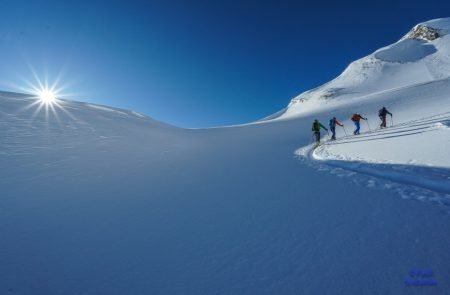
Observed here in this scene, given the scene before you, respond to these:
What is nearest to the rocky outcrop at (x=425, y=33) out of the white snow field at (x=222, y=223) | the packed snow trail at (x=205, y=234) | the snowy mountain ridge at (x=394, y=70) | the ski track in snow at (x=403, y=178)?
the snowy mountain ridge at (x=394, y=70)

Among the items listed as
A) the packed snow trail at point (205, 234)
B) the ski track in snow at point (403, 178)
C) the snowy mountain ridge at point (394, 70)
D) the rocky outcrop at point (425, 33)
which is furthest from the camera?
the rocky outcrop at point (425, 33)

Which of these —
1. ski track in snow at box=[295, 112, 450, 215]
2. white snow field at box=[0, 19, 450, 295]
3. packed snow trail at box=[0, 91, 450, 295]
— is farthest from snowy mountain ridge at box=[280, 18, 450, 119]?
packed snow trail at box=[0, 91, 450, 295]

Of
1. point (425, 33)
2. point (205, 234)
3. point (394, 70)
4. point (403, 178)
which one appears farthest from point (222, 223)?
point (425, 33)

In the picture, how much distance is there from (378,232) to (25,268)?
5.49 meters

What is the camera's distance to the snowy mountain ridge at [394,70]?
257ft

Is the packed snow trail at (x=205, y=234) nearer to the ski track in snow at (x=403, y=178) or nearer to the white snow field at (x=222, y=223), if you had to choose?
the white snow field at (x=222, y=223)

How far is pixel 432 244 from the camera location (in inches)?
142

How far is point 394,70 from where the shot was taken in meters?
92.8

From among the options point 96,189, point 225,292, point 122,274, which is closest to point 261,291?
point 225,292

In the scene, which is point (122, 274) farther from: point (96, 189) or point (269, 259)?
point (96, 189)

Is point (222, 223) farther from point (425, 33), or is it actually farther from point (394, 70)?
point (425, 33)

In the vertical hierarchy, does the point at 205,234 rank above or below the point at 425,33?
below

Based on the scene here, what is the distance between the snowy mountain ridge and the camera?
78250mm

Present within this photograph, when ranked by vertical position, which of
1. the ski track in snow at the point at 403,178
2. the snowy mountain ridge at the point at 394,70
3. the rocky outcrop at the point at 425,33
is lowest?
the ski track in snow at the point at 403,178
